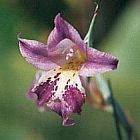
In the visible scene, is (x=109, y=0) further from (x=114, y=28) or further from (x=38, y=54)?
(x=38, y=54)

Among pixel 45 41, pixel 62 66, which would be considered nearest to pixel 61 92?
pixel 62 66

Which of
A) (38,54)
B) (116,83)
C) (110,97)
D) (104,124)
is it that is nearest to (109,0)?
(116,83)

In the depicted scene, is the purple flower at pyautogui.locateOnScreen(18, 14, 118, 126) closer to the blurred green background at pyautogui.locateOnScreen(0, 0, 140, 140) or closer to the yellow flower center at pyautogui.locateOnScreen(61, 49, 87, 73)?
the yellow flower center at pyautogui.locateOnScreen(61, 49, 87, 73)

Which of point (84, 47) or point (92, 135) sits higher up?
point (84, 47)

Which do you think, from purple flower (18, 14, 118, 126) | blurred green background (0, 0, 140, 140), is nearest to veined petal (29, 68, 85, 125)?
purple flower (18, 14, 118, 126)

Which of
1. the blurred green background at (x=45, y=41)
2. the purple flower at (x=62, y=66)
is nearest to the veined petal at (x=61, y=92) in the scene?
the purple flower at (x=62, y=66)

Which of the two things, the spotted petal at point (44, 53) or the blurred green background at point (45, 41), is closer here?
Result: the spotted petal at point (44, 53)

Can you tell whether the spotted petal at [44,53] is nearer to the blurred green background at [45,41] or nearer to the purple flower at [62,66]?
the purple flower at [62,66]
